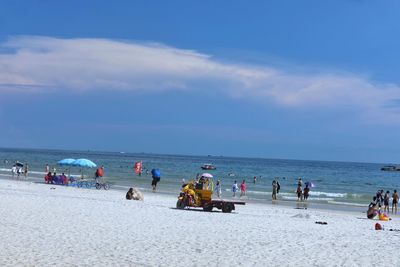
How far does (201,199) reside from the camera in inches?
874

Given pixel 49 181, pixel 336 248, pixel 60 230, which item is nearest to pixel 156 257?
pixel 60 230

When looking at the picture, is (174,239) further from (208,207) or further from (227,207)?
(227,207)

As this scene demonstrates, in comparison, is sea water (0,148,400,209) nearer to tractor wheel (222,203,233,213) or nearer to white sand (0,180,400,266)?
tractor wheel (222,203,233,213)

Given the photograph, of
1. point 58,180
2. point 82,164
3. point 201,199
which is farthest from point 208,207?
point 58,180

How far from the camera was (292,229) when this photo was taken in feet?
56.5

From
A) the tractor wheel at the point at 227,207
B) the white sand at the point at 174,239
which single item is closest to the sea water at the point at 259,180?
the tractor wheel at the point at 227,207

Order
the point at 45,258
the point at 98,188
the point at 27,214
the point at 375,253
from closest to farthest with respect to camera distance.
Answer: the point at 45,258 → the point at 375,253 → the point at 27,214 → the point at 98,188

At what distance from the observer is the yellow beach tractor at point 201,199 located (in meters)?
22.0

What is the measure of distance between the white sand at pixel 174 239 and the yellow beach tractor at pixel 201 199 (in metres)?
1.19

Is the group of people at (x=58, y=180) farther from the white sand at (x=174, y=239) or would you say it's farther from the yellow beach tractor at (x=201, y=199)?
the yellow beach tractor at (x=201, y=199)

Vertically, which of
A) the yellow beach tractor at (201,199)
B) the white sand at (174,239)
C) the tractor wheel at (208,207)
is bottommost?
the white sand at (174,239)

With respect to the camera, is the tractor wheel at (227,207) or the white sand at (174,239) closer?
the white sand at (174,239)

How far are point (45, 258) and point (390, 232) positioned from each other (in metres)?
11.9

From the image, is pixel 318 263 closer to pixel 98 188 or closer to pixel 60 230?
pixel 60 230
